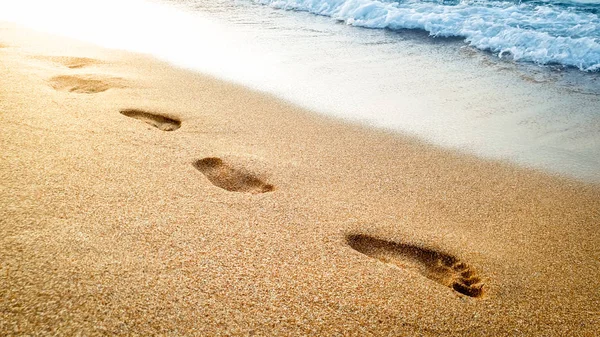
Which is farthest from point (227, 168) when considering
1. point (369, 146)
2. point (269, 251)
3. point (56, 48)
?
point (56, 48)

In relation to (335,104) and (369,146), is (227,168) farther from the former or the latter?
(335,104)

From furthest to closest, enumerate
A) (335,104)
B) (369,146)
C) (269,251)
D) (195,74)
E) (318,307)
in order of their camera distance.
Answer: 1. (195,74)
2. (335,104)
3. (369,146)
4. (269,251)
5. (318,307)

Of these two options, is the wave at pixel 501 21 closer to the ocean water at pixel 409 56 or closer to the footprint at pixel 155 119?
the ocean water at pixel 409 56

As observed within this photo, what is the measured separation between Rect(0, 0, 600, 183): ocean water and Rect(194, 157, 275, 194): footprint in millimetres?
1225

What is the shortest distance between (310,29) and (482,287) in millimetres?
4727

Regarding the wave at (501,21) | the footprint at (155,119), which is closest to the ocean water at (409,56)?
the wave at (501,21)

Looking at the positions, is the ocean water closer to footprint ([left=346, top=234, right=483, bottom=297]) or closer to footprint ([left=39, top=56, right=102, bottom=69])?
footprint ([left=39, top=56, right=102, bottom=69])

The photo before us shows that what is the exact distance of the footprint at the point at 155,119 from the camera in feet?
9.16

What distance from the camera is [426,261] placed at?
73.2 inches

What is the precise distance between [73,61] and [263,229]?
2909 millimetres

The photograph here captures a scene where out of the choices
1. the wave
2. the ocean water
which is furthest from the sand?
the wave

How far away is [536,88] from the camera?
159 inches

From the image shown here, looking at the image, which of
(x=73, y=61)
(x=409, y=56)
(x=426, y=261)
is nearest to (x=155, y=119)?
(x=73, y=61)

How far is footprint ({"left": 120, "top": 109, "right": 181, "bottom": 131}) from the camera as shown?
2793mm
